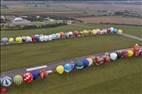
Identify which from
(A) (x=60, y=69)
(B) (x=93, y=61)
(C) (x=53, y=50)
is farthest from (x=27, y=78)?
(C) (x=53, y=50)

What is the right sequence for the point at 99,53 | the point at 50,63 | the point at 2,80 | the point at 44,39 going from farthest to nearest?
1. the point at 44,39
2. the point at 99,53
3. the point at 50,63
4. the point at 2,80

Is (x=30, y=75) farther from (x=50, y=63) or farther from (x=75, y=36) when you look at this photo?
(x=75, y=36)

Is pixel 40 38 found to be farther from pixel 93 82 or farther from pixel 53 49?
Answer: pixel 93 82

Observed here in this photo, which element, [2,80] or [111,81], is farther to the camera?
[111,81]

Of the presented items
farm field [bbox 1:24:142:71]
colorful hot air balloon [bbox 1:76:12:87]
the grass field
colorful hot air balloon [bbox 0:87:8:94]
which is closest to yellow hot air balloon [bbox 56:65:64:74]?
the grass field

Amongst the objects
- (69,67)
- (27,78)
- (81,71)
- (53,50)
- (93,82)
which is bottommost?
(93,82)

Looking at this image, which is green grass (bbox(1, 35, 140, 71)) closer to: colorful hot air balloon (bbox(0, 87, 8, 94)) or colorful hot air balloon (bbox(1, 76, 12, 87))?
colorful hot air balloon (bbox(1, 76, 12, 87))

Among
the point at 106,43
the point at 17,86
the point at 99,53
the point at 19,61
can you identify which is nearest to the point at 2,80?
the point at 17,86

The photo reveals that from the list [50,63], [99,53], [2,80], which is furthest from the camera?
[99,53]
